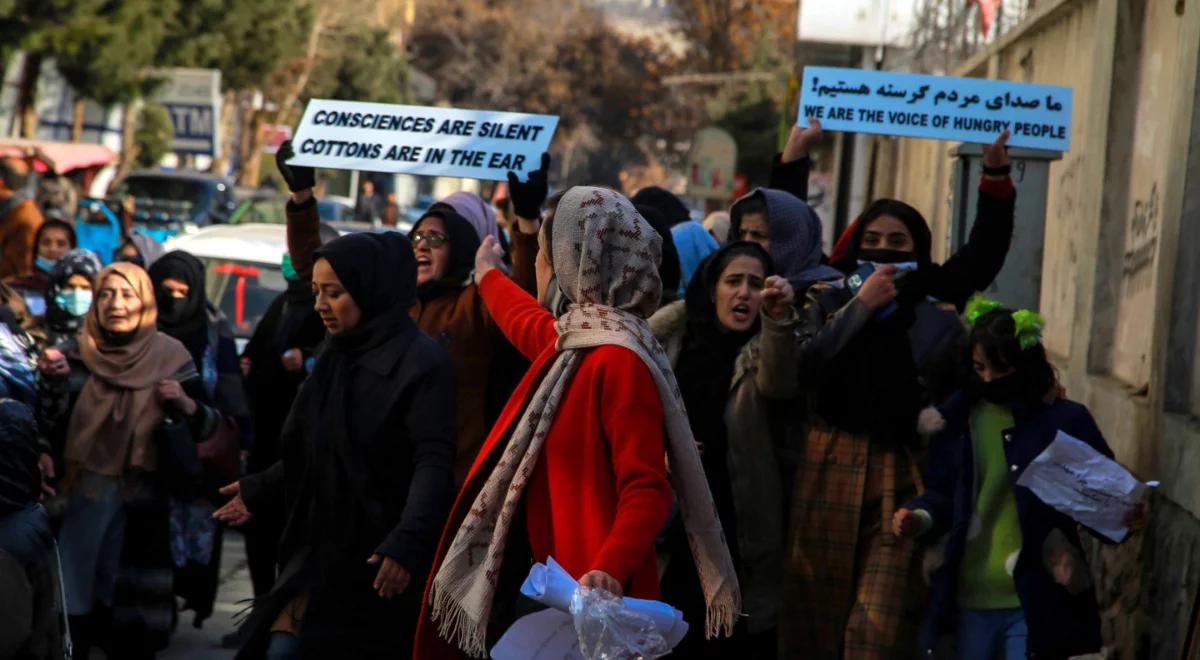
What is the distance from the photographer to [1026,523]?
5.68 meters

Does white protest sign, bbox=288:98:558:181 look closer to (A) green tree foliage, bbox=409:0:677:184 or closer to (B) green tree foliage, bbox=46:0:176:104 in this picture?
(B) green tree foliage, bbox=46:0:176:104

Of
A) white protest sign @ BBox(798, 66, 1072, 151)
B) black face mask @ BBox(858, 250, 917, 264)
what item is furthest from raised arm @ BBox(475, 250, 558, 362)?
white protest sign @ BBox(798, 66, 1072, 151)

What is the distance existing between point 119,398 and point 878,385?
2888 millimetres

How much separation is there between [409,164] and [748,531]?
7.54ft

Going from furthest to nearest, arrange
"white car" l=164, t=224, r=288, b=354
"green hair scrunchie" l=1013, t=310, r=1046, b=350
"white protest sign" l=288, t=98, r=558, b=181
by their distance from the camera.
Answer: "white car" l=164, t=224, r=288, b=354
"white protest sign" l=288, t=98, r=558, b=181
"green hair scrunchie" l=1013, t=310, r=1046, b=350

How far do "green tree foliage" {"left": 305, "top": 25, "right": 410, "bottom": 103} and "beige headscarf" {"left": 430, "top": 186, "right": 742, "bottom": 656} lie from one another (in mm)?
53928

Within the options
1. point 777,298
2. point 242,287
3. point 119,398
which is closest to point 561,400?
point 777,298

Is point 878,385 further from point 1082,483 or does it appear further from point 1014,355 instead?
point 1082,483

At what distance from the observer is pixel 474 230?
21.6ft

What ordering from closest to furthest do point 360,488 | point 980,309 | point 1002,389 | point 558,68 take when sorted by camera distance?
point 360,488, point 1002,389, point 980,309, point 558,68

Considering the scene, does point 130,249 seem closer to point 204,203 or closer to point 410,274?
point 410,274

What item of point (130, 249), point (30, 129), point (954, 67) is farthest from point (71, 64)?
point (130, 249)

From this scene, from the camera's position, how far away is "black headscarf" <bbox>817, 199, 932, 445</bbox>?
18.8 feet

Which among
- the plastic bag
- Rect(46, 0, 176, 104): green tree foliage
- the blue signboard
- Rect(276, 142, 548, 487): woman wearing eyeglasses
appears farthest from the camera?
the blue signboard
